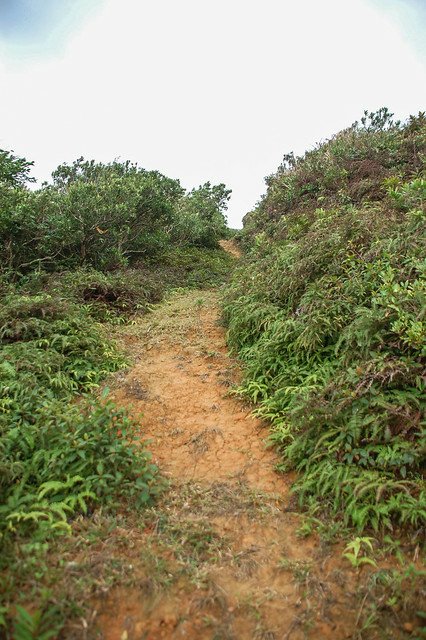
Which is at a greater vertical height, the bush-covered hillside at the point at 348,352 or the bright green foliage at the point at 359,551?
the bush-covered hillside at the point at 348,352

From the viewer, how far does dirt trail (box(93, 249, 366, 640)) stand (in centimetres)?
279

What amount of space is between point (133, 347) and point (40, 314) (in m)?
1.82

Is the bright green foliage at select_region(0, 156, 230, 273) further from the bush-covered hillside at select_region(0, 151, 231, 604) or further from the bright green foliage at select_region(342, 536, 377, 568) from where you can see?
the bright green foliage at select_region(342, 536, 377, 568)

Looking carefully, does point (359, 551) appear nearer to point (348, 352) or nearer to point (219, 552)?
point (219, 552)

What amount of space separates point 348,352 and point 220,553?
Answer: 2993 mm

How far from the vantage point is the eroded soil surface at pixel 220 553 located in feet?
9.14

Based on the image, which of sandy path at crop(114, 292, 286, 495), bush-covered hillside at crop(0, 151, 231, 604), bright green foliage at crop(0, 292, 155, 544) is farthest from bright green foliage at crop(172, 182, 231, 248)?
bright green foliage at crop(0, 292, 155, 544)

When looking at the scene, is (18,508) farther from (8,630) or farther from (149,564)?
(149,564)

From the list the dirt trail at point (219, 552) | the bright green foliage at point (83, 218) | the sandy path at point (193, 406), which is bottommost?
the dirt trail at point (219, 552)

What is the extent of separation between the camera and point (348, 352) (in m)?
5.23

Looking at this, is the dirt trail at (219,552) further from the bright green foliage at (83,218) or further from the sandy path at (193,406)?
the bright green foliage at (83,218)

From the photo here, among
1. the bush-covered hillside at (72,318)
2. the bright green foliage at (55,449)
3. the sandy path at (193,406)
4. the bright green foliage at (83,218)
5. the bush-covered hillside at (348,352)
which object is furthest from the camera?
the bright green foliage at (83,218)

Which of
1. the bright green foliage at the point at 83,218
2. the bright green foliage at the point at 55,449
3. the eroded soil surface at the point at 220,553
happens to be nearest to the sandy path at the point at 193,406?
the eroded soil surface at the point at 220,553

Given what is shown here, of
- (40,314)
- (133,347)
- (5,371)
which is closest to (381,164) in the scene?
(133,347)
